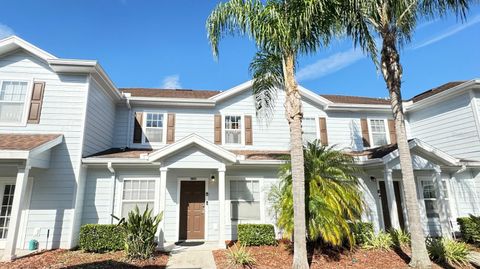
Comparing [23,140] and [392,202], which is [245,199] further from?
[23,140]

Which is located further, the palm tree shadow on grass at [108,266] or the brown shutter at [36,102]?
the brown shutter at [36,102]

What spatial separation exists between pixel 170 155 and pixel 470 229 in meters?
11.0

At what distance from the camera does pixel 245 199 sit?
9.98m

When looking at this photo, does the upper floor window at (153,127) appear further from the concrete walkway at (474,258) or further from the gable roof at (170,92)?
the concrete walkway at (474,258)

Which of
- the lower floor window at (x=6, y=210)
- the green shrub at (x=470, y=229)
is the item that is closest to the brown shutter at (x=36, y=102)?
the lower floor window at (x=6, y=210)

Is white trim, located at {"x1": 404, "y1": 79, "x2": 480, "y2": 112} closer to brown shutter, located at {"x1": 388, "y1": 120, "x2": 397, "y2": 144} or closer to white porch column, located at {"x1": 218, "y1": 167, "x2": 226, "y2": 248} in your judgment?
brown shutter, located at {"x1": 388, "y1": 120, "x2": 397, "y2": 144}

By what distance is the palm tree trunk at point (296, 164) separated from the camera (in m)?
6.11

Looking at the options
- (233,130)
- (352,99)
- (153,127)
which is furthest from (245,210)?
(352,99)

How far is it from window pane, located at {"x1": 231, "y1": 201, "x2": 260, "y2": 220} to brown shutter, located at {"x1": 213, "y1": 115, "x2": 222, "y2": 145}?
299 centimetres

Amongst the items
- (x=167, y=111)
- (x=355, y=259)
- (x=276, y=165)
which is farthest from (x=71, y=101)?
(x=355, y=259)

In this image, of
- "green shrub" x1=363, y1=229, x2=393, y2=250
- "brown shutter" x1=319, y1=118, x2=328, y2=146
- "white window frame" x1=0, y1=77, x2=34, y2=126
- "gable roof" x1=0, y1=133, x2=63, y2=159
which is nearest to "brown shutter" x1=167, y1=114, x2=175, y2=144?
"gable roof" x1=0, y1=133, x2=63, y2=159

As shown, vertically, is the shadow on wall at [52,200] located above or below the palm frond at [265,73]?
below

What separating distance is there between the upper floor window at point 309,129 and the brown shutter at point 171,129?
6094 millimetres

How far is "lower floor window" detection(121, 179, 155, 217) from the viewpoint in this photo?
9422 millimetres
